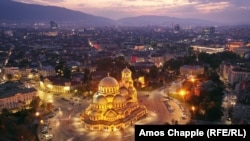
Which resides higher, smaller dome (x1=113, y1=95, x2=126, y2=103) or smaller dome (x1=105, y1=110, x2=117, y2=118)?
smaller dome (x1=113, y1=95, x2=126, y2=103)

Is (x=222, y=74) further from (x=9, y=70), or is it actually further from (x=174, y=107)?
(x=9, y=70)

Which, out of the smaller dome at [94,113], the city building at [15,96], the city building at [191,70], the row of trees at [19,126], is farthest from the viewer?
the city building at [191,70]

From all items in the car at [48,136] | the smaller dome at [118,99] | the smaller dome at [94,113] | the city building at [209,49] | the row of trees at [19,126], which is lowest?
the car at [48,136]

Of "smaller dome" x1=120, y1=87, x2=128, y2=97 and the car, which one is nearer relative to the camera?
the car

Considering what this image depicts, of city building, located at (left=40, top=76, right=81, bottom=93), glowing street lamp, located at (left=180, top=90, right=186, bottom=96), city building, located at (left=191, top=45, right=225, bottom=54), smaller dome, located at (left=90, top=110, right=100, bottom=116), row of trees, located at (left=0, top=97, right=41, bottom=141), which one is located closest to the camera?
row of trees, located at (left=0, top=97, right=41, bottom=141)

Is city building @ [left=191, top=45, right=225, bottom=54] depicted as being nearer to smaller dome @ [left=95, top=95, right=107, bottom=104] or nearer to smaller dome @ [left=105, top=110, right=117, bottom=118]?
smaller dome @ [left=95, top=95, right=107, bottom=104]

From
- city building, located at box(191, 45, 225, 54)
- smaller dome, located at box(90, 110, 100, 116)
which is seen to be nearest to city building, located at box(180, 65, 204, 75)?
smaller dome, located at box(90, 110, 100, 116)

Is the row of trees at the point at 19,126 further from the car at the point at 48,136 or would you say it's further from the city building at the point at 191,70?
the city building at the point at 191,70

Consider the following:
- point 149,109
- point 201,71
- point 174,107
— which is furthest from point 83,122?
point 201,71

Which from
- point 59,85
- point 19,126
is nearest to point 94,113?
point 19,126

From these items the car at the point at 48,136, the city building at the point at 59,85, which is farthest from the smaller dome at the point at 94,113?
the city building at the point at 59,85

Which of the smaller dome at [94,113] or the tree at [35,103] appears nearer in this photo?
the smaller dome at [94,113]
